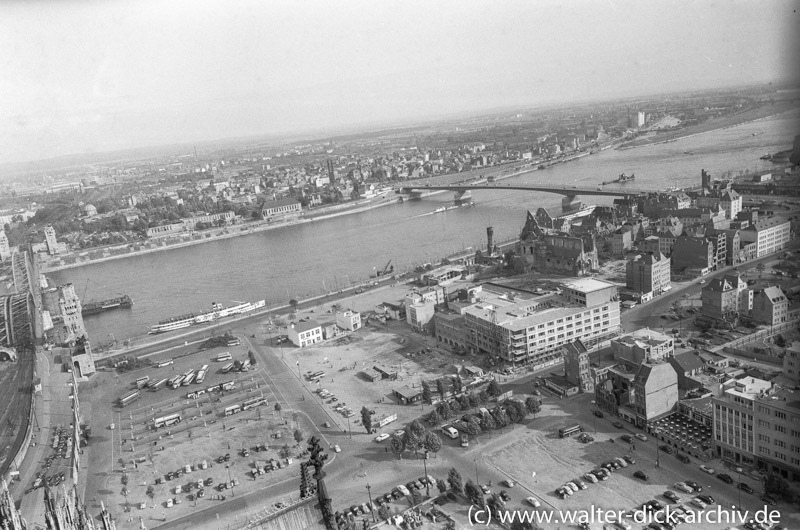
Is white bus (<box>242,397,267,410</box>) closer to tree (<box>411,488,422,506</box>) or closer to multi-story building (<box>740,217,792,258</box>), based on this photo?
tree (<box>411,488,422,506</box>)

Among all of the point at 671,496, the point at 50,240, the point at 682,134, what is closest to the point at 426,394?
the point at 671,496

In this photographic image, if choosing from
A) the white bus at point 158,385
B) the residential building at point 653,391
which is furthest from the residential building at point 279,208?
the residential building at point 653,391

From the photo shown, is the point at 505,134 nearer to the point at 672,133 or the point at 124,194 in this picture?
the point at 672,133

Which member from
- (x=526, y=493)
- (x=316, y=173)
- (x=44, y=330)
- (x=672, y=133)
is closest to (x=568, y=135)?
(x=672, y=133)

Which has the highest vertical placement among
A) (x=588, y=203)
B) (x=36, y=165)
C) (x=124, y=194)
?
(x=36, y=165)

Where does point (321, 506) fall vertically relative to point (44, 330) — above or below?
above

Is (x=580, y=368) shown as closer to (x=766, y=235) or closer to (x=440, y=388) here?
(x=440, y=388)
